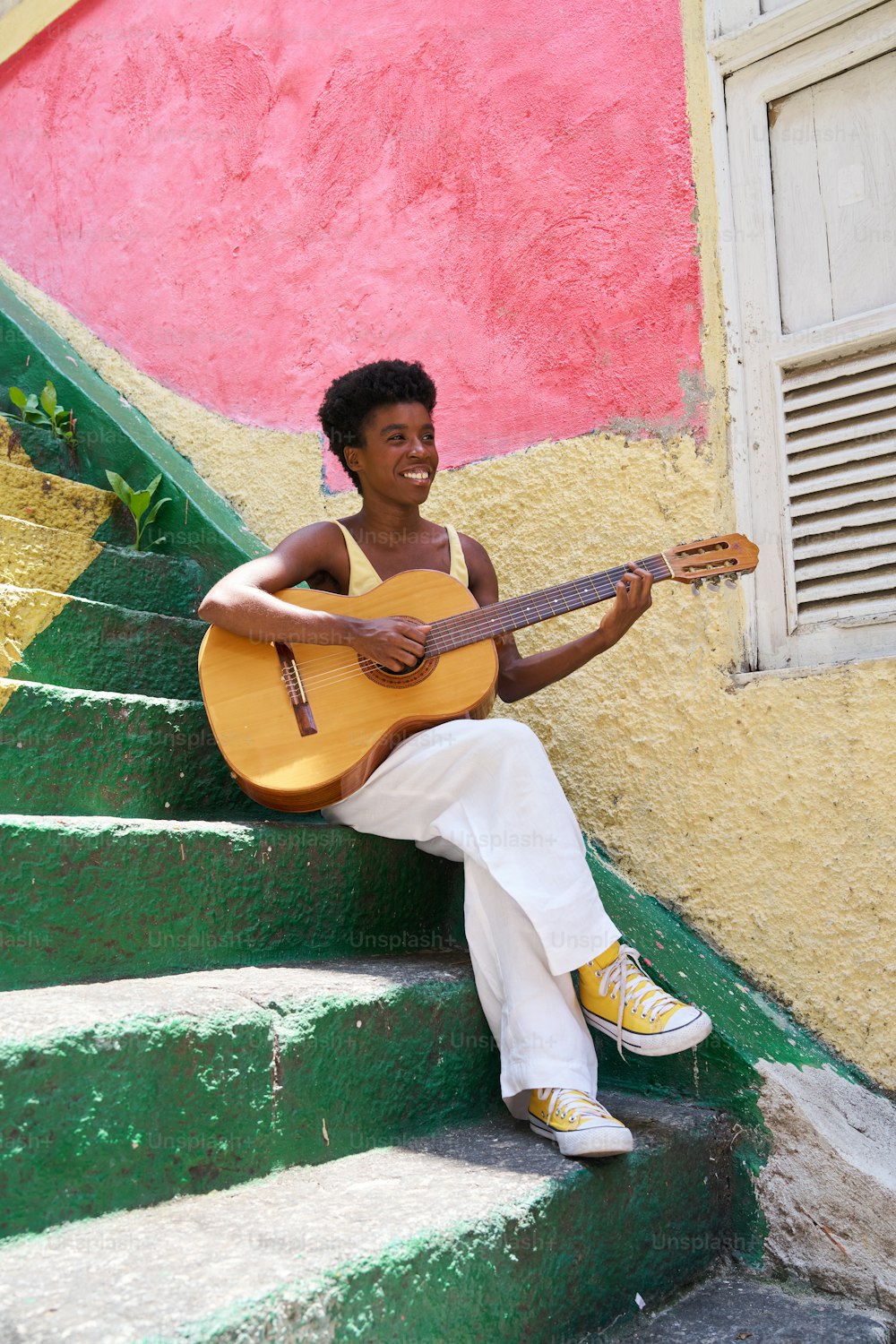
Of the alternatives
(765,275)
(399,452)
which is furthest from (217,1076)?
(765,275)

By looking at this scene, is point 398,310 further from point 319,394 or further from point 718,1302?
point 718,1302

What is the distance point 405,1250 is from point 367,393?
1.99m

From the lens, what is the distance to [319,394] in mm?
3508

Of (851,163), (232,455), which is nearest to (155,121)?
(232,455)

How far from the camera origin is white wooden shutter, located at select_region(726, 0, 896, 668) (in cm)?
240

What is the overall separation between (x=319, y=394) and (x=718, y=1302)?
2.69m

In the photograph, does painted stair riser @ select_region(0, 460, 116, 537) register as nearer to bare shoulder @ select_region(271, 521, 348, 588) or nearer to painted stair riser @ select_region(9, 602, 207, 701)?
painted stair riser @ select_region(9, 602, 207, 701)

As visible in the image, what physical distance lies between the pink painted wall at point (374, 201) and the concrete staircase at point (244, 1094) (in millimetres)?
1321

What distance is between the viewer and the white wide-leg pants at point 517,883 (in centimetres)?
196

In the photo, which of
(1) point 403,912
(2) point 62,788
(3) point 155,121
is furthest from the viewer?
(3) point 155,121

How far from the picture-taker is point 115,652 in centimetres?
271

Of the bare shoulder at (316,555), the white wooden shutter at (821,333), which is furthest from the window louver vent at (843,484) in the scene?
the bare shoulder at (316,555)

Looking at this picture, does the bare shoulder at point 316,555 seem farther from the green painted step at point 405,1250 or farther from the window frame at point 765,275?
the green painted step at point 405,1250

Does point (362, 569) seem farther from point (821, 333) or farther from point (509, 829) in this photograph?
point (821, 333)
